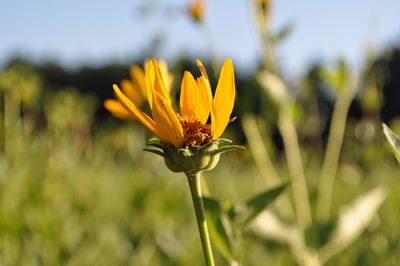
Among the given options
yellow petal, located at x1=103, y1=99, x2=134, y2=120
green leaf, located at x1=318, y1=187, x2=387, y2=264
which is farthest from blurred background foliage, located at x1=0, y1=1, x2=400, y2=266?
yellow petal, located at x1=103, y1=99, x2=134, y2=120

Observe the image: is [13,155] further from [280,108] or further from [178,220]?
[280,108]

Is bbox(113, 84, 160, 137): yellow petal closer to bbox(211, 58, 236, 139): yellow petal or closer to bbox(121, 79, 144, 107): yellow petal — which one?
bbox(211, 58, 236, 139): yellow petal

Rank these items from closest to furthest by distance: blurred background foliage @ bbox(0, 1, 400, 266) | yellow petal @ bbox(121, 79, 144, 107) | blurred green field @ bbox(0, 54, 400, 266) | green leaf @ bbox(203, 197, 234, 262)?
green leaf @ bbox(203, 197, 234, 262) < yellow petal @ bbox(121, 79, 144, 107) < blurred background foliage @ bbox(0, 1, 400, 266) < blurred green field @ bbox(0, 54, 400, 266)

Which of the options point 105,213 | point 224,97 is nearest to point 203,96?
point 224,97

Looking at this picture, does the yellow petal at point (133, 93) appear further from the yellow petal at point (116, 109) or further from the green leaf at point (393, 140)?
the green leaf at point (393, 140)

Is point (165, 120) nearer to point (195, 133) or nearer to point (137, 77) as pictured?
point (195, 133)

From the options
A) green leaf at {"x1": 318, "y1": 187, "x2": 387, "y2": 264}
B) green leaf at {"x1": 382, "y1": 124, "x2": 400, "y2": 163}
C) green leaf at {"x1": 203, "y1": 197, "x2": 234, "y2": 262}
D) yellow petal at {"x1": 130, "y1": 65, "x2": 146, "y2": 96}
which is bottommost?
green leaf at {"x1": 318, "y1": 187, "x2": 387, "y2": 264}

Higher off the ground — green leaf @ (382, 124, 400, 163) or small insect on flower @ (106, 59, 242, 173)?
small insect on flower @ (106, 59, 242, 173)
